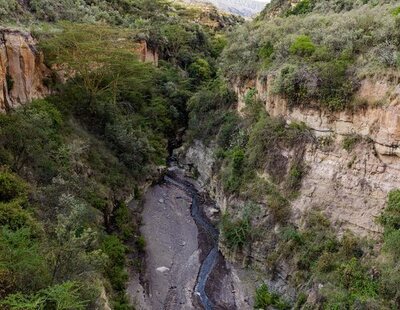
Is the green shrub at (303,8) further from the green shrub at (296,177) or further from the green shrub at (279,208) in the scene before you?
the green shrub at (279,208)

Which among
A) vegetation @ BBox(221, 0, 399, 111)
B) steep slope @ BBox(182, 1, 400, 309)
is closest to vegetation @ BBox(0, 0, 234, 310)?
steep slope @ BBox(182, 1, 400, 309)

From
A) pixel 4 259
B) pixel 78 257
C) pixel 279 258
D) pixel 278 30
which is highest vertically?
pixel 278 30

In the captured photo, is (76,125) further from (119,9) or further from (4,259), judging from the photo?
(119,9)

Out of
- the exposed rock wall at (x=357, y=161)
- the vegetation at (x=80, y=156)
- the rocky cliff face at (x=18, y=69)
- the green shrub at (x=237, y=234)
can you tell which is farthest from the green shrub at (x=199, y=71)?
the green shrub at (x=237, y=234)

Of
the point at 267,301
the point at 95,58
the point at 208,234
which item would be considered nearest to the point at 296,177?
the point at 267,301

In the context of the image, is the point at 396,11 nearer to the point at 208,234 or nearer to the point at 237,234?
the point at 237,234

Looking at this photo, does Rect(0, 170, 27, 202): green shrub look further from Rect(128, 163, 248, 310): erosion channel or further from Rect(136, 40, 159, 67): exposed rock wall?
Rect(136, 40, 159, 67): exposed rock wall

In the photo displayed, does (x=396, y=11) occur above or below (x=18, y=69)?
above

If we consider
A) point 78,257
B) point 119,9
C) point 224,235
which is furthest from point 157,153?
point 119,9
